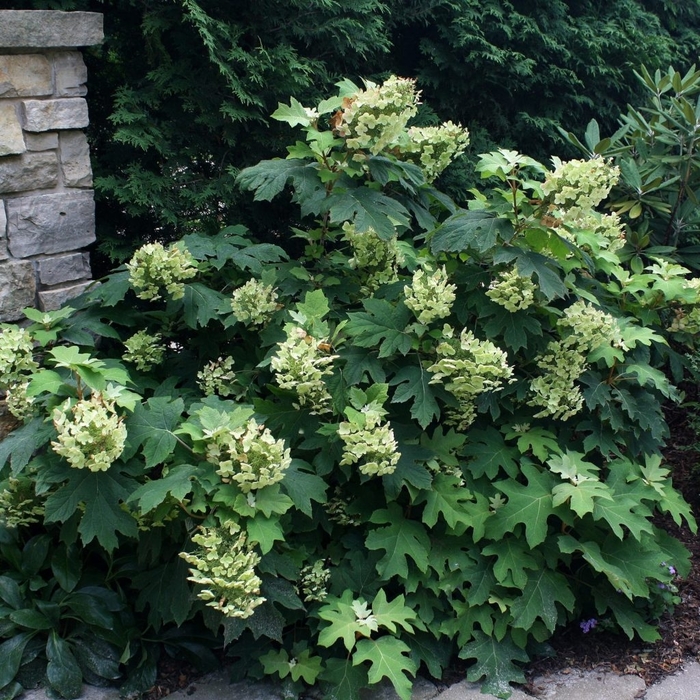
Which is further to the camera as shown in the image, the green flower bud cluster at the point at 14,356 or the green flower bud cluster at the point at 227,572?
the green flower bud cluster at the point at 14,356

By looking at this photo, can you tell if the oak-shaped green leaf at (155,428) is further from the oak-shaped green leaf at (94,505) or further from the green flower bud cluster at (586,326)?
the green flower bud cluster at (586,326)

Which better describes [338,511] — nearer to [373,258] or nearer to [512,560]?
[512,560]

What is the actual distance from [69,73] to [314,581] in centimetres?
211

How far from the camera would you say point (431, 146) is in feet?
9.79

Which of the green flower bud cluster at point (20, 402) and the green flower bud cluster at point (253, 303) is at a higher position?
the green flower bud cluster at point (253, 303)

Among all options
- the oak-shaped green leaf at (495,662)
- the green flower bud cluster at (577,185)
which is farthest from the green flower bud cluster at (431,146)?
the oak-shaped green leaf at (495,662)

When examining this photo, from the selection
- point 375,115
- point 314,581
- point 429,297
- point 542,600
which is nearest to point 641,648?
point 542,600

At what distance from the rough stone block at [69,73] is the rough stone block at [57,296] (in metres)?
0.76

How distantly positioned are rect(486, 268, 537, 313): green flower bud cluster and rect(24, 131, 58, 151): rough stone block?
176 centimetres

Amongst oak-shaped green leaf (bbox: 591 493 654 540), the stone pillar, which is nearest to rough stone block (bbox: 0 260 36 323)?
the stone pillar

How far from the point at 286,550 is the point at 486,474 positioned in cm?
79

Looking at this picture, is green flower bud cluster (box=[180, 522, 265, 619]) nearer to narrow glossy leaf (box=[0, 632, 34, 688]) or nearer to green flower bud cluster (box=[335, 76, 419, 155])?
narrow glossy leaf (box=[0, 632, 34, 688])

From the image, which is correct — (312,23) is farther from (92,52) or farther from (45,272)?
(45,272)

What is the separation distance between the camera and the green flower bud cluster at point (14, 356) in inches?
103
